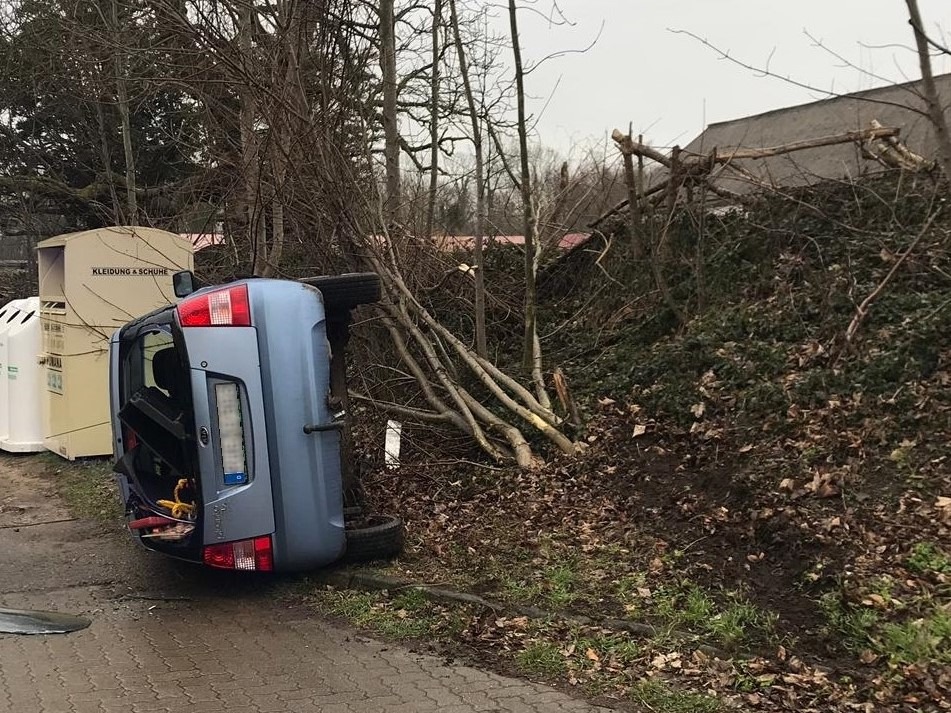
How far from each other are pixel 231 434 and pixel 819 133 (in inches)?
545

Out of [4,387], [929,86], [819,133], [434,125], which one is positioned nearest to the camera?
[929,86]

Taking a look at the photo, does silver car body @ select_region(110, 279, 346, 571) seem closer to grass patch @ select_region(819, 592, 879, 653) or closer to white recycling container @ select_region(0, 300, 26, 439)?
grass patch @ select_region(819, 592, 879, 653)

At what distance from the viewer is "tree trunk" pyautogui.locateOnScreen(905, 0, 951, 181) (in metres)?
3.95

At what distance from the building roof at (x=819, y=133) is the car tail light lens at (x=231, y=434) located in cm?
381

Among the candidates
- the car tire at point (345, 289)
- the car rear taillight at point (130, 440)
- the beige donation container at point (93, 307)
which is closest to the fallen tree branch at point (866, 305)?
the car tire at point (345, 289)

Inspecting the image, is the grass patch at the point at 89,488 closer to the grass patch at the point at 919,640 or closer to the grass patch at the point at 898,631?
the grass patch at the point at 898,631

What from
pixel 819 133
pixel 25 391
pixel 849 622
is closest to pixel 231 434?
pixel 849 622

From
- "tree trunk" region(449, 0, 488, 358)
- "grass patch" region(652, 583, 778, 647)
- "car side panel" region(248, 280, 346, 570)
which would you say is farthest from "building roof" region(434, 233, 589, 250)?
"grass patch" region(652, 583, 778, 647)

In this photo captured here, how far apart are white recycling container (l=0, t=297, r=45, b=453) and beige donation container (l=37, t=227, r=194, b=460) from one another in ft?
1.78

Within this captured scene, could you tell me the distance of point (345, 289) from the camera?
550cm

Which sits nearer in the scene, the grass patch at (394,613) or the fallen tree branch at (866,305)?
the grass patch at (394,613)

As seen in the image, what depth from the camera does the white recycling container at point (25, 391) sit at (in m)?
10.5

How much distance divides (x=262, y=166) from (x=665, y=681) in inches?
239

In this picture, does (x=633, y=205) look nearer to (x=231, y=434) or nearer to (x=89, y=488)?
(x=231, y=434)
